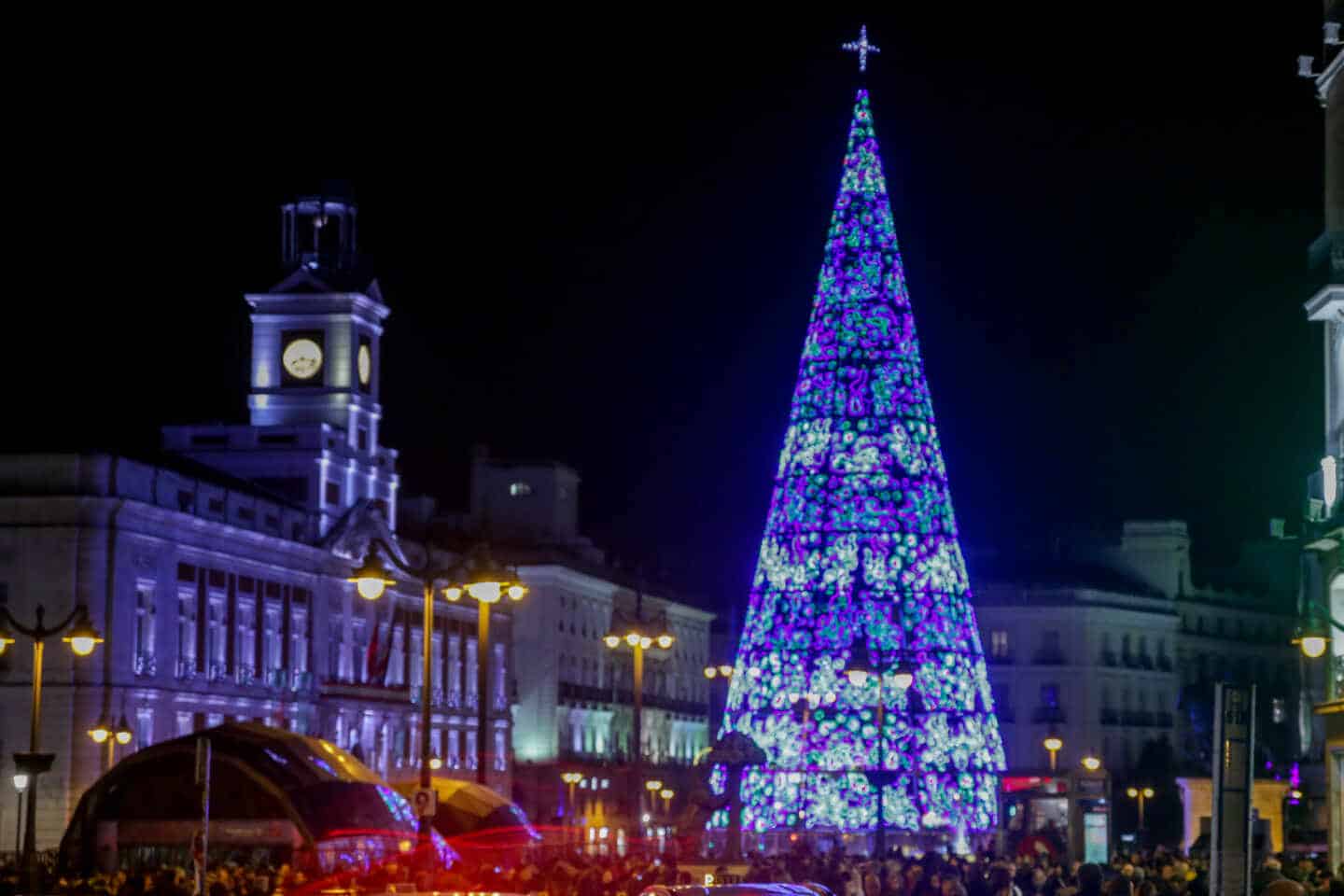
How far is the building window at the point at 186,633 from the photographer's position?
7431 cm

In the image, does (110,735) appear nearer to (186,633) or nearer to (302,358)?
(186,633)

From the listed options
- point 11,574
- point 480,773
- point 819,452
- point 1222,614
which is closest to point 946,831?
point 819,452

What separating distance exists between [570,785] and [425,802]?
229 ft

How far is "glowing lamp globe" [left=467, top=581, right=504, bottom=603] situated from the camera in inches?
1256

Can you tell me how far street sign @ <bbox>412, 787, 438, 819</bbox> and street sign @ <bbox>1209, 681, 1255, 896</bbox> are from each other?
14.4m

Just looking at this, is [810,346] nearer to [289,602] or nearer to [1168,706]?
[289,602]

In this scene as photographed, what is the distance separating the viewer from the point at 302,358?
8912 cm

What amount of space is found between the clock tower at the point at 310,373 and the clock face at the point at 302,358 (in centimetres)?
3

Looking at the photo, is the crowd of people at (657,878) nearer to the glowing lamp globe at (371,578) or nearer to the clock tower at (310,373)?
the glowing lamp globe at (371,578)

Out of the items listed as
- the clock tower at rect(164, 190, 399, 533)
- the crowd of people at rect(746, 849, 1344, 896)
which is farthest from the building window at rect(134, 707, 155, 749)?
the crowd of people at rect(746, 849, 1344, 896)

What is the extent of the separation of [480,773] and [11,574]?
35634 mm

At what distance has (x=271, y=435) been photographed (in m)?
87.4

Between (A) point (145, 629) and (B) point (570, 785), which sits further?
(B) point (570, 785)

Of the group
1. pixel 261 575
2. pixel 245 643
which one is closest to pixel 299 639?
pixel 261 575
